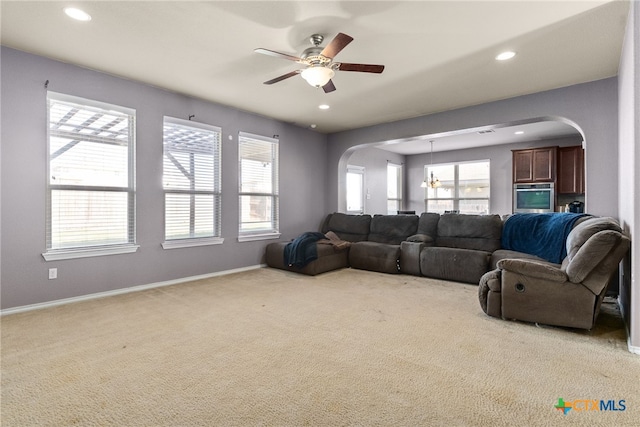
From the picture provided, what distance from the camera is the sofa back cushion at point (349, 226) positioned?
6.23 meters

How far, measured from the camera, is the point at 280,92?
448cm

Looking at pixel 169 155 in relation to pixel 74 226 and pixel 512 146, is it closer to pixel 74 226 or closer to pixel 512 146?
pixel 74 226

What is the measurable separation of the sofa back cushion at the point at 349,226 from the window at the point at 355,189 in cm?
156

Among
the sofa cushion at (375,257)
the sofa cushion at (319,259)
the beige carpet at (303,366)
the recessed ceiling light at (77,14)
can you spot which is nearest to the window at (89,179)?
the beige carpet at (303,366)

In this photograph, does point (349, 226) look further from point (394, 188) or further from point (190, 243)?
point (394, 188)

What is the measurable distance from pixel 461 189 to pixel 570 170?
8.75 feet

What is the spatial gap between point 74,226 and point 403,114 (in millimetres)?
5098

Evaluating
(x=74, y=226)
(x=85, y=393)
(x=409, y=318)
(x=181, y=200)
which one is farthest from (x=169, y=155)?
(x=409, y=318)

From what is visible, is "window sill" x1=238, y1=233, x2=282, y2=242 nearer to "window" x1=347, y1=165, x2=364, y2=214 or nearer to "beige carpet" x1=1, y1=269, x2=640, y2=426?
"beige carpet" x1=1, y1=269, x2=640, y2=426

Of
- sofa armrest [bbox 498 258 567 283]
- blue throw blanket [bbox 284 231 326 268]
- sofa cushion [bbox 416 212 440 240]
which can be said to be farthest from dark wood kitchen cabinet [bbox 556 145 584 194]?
blue throw blanket [bbox 284 231 326 268]

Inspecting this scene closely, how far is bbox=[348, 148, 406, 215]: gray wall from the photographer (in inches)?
335

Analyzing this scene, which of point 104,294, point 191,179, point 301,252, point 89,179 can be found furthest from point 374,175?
point 104,294

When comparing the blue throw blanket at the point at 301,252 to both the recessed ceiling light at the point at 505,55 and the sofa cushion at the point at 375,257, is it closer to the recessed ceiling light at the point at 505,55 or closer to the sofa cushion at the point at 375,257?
the sofa cushion at the point at 375,257

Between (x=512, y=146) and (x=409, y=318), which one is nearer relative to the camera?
(x=409, y=318)
